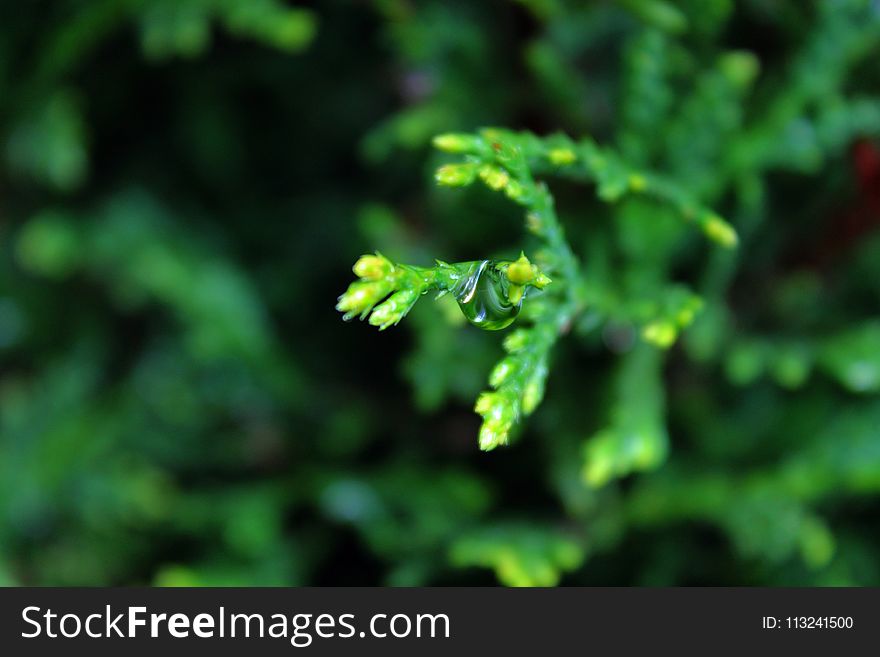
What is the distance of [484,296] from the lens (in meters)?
0.65

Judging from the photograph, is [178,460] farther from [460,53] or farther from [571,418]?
[460,53]

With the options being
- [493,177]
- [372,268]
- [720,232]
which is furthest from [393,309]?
[720,232]

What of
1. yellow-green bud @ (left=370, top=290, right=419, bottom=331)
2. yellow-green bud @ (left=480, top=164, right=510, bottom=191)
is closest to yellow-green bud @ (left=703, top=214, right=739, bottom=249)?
yellow-green bud @ (left=480, top=164, right=510, bottom=191)

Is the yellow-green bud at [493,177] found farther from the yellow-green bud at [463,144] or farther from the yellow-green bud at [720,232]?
the yellow-green bud at [720,232]

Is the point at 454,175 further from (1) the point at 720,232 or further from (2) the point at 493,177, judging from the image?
(1) the point at 720,232

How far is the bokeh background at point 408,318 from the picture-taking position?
1102mm

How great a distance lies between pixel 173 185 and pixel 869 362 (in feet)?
3.94

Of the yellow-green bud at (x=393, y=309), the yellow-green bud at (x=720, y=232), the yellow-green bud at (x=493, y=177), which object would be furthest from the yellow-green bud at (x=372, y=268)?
the yellow-green bud at (x=720, y=232)

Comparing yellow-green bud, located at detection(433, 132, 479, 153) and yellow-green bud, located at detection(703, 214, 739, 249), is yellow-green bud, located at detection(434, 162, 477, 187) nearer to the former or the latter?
yellow-green bud, located at detection(433, 132, 479, 153)

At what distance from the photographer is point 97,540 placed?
1354mm

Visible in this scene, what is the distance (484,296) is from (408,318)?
575 mm

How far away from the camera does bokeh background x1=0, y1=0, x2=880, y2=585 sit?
1.10 meters

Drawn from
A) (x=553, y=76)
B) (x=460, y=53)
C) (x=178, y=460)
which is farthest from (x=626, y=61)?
(x=178, y=460)

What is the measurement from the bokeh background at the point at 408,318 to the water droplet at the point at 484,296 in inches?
16.7
